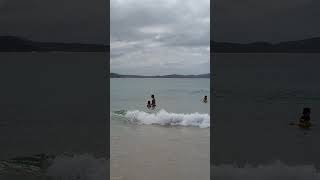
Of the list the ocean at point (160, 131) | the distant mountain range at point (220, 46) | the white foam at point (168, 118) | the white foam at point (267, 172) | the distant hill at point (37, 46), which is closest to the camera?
the white foam at point (267, 172)

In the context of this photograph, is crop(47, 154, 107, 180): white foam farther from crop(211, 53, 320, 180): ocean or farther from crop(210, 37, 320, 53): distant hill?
crop(210, 37, 320, 53): distant hill

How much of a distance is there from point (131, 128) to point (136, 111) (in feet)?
2.08

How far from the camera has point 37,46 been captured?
2838 millimetres

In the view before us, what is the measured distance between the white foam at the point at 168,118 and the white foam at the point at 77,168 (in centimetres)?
204

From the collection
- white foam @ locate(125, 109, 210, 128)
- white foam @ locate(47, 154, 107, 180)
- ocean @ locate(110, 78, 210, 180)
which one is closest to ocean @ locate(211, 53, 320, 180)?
ocean @ locate(110, 78, 210, 180)

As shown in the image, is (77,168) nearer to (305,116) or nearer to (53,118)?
(53,118)

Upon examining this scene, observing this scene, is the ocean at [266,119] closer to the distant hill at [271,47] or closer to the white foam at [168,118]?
the distant hill at [271,47]

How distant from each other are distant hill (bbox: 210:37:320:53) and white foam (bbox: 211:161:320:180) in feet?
2.44

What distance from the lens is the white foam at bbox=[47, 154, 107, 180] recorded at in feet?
8.73

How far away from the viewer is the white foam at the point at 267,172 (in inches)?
99.2

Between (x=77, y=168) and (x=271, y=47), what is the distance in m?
1.51

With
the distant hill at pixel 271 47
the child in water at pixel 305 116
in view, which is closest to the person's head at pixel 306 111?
the child in water at pixel 305 116

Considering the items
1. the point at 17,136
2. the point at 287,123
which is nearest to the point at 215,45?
the point at 287,123

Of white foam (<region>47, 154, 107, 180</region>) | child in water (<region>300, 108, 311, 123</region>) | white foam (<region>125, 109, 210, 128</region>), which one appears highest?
child in water (<region>300, 108, 311, 123</region>)
